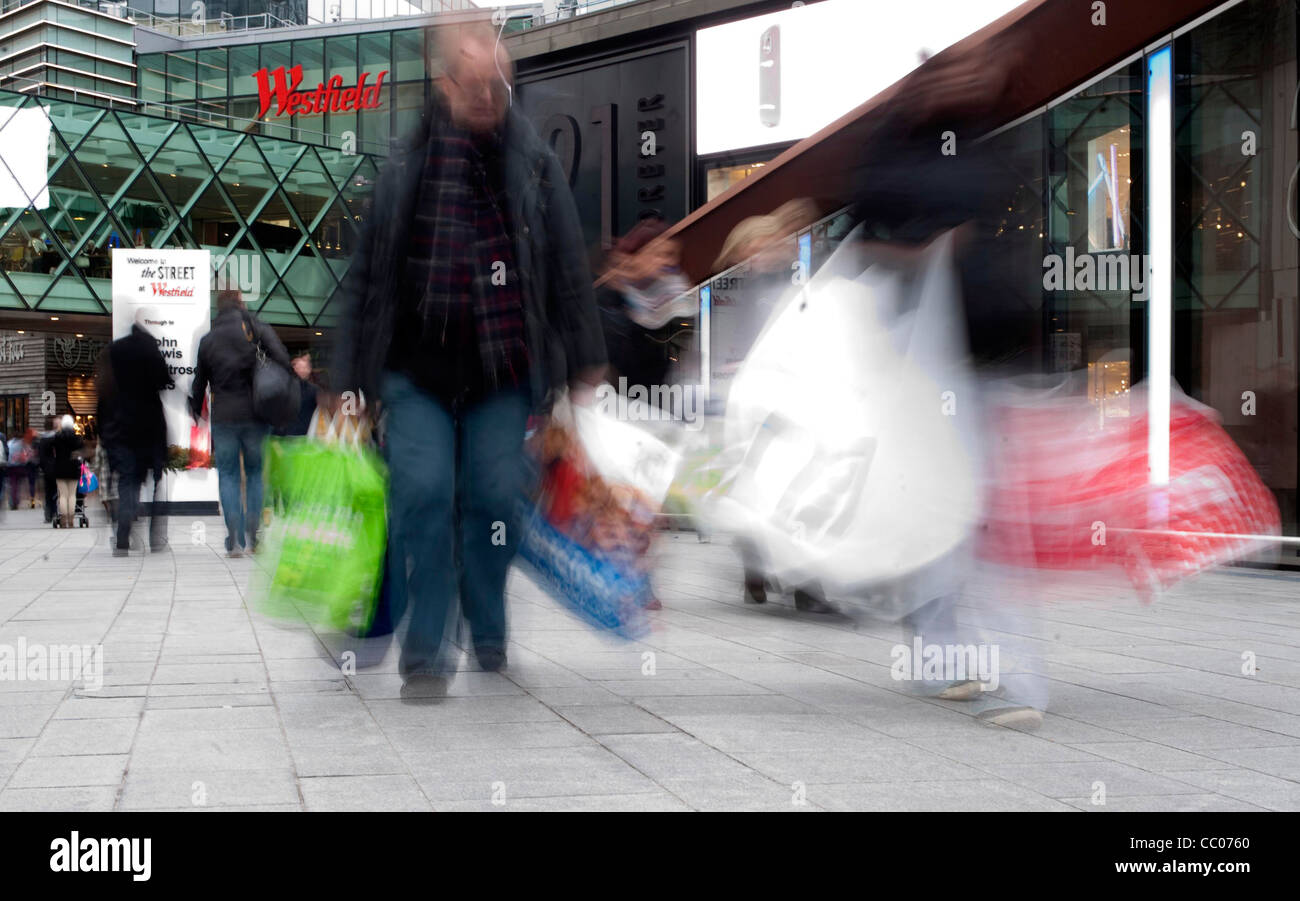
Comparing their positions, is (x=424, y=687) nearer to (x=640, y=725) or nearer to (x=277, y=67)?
(x=640, y=725)

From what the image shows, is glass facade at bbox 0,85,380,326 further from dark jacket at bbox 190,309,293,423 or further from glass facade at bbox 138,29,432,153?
dark jacket at bbox 190,309,293,423

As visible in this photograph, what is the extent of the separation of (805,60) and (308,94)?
27.2m

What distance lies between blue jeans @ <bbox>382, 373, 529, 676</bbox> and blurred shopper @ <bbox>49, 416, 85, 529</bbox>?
14493mm

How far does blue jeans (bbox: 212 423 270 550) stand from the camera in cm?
1037

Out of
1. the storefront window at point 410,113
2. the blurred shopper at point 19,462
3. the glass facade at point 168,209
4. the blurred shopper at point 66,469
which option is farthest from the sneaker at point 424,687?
the blurred shopper at point 19,462

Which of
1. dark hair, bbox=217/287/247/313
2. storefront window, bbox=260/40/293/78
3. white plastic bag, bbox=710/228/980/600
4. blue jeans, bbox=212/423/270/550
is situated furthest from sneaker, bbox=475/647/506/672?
storefront window, bbox=260/40/293/78

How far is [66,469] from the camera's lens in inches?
694

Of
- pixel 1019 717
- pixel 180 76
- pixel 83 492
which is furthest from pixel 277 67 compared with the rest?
pixel 1019 717

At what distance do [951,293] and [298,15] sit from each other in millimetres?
43829

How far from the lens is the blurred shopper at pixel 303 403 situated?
10719 millimetres
